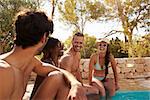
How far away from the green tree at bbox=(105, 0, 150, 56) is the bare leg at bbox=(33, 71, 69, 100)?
14.8 meters

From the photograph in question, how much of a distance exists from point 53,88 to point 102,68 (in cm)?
411

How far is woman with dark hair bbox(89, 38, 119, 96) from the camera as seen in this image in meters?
6.24

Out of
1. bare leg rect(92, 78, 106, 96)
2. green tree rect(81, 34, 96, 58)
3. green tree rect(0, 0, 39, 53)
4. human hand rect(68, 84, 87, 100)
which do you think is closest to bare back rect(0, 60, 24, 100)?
human hand rect(68, 84, 87, 100)

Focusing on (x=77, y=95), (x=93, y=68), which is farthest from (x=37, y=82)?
(x=93, y=68)

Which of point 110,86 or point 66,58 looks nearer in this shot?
point 66,58

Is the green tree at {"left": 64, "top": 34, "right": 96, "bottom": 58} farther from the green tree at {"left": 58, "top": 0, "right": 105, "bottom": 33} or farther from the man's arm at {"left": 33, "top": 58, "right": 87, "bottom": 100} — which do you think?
the man's arm at {"left": 33, "top": 58, "right": 87, "bottom": 100}

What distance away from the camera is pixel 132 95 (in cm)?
766

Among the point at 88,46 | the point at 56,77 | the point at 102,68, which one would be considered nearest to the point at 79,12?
the point at 88,46

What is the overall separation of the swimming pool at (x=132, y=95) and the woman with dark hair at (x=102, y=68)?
805 mm

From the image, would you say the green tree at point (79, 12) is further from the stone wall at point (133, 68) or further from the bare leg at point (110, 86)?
the bare leg at point (110, 86)

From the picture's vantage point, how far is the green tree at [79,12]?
17.9 metres

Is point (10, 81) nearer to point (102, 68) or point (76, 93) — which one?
point (76, 93)

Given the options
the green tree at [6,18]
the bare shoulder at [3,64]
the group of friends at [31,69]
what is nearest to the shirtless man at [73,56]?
the group of friends at [31,69]

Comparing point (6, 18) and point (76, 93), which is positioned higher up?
point (6, 18)
